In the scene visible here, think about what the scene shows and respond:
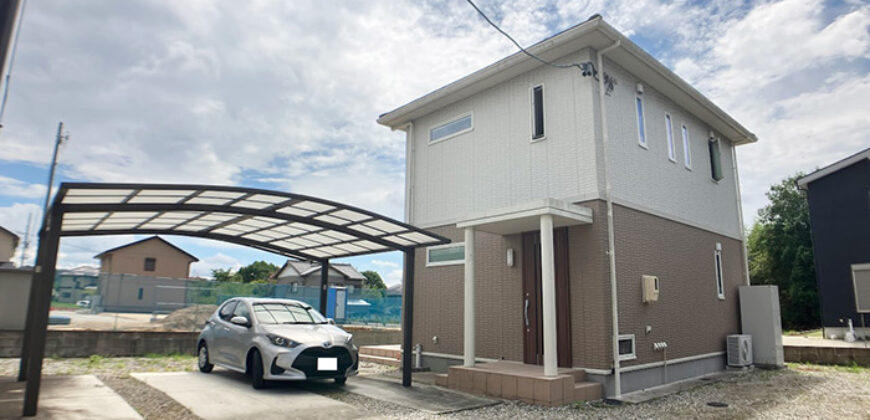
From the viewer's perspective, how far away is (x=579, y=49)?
8.84 m

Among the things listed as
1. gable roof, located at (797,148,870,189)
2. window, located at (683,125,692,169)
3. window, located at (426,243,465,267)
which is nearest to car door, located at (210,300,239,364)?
window, located at (426,243,465,267)

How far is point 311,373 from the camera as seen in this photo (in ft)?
23.8

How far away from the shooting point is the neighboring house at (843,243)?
15.4 metres

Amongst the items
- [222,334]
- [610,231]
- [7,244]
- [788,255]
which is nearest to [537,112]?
[610,231]

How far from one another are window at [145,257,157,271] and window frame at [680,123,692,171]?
35.0 meters

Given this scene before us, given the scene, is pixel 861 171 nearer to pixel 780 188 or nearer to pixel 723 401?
pixel 723 401

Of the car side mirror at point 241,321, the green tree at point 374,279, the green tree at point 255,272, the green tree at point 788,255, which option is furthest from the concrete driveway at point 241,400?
the green tree at point 374,279

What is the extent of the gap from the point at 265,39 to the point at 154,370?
6177 mm

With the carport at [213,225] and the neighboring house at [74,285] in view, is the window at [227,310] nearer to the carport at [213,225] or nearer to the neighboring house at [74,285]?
the carport at [213,225]

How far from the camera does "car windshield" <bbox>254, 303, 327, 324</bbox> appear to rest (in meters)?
7.96

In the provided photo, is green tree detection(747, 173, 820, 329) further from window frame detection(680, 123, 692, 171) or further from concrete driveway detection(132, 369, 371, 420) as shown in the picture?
concrete driveway detection(132, 369, 371, 420)

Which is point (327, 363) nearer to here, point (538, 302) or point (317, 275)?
point (538, 302)

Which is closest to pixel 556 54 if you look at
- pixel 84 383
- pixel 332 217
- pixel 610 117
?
pixel 610 117

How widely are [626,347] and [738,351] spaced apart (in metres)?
4.47
